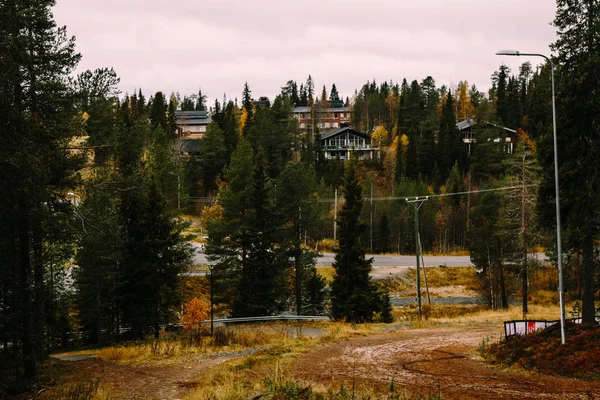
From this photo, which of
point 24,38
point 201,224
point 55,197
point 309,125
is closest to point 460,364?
point 55,197

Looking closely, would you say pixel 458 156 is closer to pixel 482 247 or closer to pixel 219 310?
pixel 482 247

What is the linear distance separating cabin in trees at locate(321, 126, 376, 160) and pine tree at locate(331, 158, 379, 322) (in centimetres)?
6356

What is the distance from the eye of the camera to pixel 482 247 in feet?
147

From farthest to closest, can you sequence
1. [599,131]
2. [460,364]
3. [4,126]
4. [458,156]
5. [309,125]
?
[309,125] → [458,156] → [599,131] → [460,364] → [4,126]

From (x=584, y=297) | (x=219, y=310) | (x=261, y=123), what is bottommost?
(x=219, y=310)

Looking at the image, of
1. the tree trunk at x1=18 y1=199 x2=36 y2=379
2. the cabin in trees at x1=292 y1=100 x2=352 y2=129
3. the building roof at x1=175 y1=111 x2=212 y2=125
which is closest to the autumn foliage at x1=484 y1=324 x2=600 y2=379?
the tree trunk at x1=18 y1=199 x2=36 y2=379

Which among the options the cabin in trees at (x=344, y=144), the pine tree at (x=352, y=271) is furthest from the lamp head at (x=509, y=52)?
the cabin in trees at (x=344, y=144)

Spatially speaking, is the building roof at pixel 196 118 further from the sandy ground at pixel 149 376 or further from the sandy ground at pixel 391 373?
the sandy ground at pixel 391 373

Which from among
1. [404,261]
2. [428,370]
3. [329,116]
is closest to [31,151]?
[428,370]

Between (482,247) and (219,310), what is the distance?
75.8 feet

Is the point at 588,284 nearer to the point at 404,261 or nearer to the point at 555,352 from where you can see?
the point at 555,352

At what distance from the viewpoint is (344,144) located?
98625 millimetres

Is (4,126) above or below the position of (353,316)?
above

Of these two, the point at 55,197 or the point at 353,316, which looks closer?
the point at 55,197
